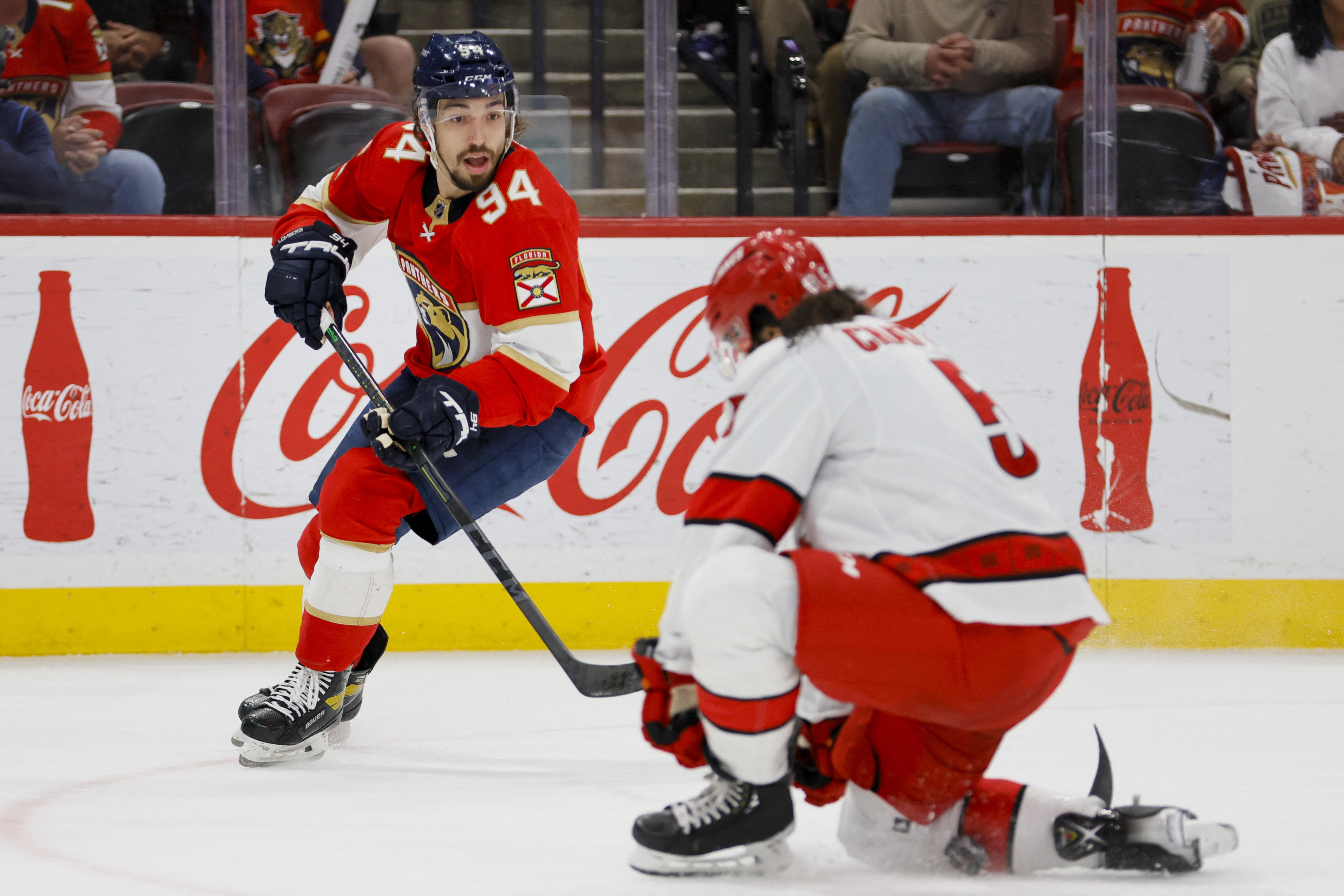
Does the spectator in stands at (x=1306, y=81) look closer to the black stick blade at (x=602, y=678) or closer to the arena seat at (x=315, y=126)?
the arena seat at (x=315, y=126)

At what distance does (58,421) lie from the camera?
375 cm

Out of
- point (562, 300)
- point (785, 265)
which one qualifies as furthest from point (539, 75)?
point (785, 265)

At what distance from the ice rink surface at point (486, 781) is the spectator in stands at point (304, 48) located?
5.55 ft

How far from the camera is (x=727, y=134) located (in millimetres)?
4039

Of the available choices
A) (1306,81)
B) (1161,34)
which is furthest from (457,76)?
(1306,81)

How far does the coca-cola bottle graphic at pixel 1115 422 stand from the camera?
12.7 ft

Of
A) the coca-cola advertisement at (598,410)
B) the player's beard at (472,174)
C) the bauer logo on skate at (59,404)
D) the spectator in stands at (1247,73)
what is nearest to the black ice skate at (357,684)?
the player's beard at (472,174)

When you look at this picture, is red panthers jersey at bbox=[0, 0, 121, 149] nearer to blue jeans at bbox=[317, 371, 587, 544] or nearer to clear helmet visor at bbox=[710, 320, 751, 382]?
blue jeans at bbox=[317, 371, 587, 544]

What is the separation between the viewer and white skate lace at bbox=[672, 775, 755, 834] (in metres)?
1.69

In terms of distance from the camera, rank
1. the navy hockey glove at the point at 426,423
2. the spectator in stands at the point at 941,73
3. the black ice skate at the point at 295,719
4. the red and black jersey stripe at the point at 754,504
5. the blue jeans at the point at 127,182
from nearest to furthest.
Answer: the red and black jersey stripe at the point at 754,504
the navy hockey glove at the point at 426,423
the black ice skate at the point at 295,719
the blue jeans at the point at 127,182
the spectator in stands at the point at 941,73

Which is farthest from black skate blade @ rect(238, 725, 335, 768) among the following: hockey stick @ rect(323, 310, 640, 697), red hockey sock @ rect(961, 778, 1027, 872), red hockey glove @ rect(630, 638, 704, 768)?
red hockey sock @ rect(961, 778, 1027, 872)

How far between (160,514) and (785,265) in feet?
8.53

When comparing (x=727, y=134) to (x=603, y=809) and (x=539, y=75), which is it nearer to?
(x=539, y=75)

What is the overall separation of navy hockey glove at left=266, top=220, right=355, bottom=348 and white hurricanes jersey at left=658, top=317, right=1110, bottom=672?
4.30ft
